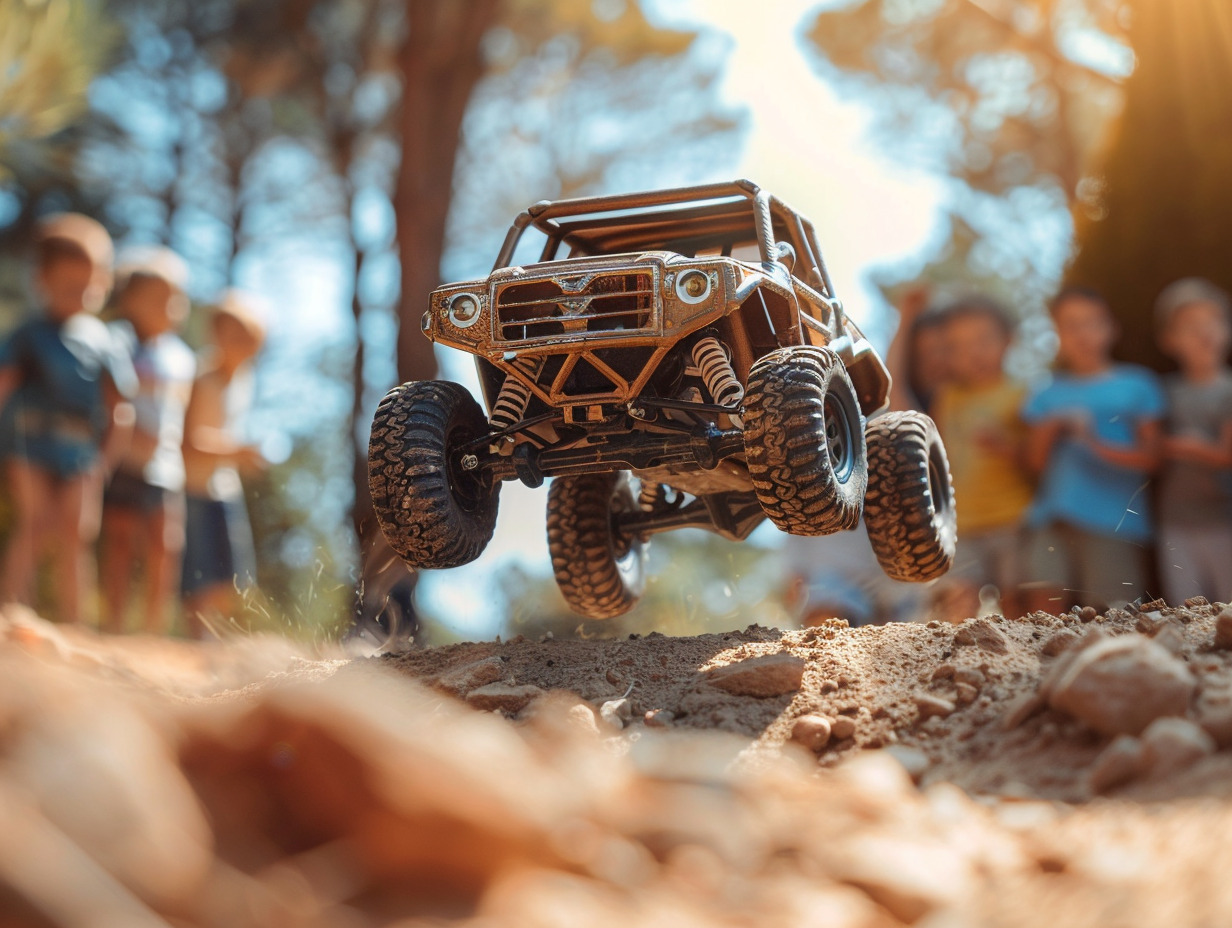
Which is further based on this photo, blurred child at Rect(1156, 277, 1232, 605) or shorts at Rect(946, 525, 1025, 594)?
shorts at Rect(946, 525, 1025, 594)

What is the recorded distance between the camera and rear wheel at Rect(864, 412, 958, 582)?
4.66 meters

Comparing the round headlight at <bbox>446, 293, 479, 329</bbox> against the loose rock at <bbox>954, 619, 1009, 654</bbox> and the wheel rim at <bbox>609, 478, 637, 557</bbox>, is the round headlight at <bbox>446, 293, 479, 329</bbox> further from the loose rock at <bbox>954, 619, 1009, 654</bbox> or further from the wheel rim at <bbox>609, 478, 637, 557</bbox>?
the loose rock at <bbox>954, 619, 1009, 654</bbox>

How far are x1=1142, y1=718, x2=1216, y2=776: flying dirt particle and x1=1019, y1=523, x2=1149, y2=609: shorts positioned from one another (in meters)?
3.42

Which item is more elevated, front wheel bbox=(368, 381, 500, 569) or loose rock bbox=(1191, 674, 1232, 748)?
front wheel bbox=(368, 381, 500, 569)

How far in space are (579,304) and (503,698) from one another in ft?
4.83

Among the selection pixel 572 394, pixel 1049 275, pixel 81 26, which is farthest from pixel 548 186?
pixel 572 394

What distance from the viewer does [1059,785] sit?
2.45m

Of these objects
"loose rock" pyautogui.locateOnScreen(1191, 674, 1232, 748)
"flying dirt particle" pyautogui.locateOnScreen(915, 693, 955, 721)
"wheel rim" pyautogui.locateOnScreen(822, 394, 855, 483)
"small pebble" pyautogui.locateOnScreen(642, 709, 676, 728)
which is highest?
"wheel rim" pyautogui.locateOnScreen(822, 394, 855, 483)

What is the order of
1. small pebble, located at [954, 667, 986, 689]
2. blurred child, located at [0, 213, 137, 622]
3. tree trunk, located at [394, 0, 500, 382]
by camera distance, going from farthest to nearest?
tree trunk, located at [394, 0, 500, 382], blurred child, located at [0, 213, 137, 622], small pebble, located at [954, 667, 986, 689]

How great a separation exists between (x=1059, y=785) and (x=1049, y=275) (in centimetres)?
1425

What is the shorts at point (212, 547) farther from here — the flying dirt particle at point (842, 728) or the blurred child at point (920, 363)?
the flying dirt particle at point (842, 728)

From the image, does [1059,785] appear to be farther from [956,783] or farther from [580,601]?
[580,601]

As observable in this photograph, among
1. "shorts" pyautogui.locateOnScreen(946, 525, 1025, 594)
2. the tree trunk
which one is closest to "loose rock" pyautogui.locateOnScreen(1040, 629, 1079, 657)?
"shorts" pyautogui.locateOnScreen(946, 525, 1025, 594)

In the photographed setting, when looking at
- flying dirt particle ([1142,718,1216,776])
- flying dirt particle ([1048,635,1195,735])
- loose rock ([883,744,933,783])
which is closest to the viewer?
flying dirt particle ([1142,718,1216,776])
